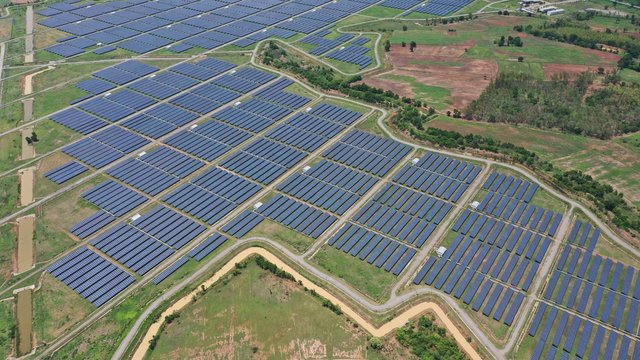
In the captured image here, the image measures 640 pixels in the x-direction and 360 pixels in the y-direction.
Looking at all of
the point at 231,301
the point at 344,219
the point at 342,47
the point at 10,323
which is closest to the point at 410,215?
the point at 344,219

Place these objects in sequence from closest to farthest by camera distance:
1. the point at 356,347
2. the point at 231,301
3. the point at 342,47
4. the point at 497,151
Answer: the point at 356,347, the point at 231,301, the point at 497,151, the point at 342,47

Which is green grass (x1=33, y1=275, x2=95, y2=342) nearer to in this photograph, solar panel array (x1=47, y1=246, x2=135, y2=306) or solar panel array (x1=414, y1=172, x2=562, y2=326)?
solar panel array (x1=47, y1=246, x2=135, y2=306)

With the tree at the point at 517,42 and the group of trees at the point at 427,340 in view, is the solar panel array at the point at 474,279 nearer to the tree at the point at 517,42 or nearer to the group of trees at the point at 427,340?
the group of trees at the point at 427,340

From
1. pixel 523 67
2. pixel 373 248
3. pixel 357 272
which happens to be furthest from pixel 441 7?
pixel 357 272

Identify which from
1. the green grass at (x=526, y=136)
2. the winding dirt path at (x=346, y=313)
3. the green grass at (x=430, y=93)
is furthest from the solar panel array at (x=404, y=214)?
the green grass at (x=430, y=93)

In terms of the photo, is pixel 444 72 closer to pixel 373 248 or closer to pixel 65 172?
pixel 373 248

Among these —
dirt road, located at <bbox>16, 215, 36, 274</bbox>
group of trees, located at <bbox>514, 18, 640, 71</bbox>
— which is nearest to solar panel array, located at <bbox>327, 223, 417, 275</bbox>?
dirt road, located at <bbox>16, 215, 36, 274</bbox>

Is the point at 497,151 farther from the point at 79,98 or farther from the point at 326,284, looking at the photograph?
the point at 79,98
